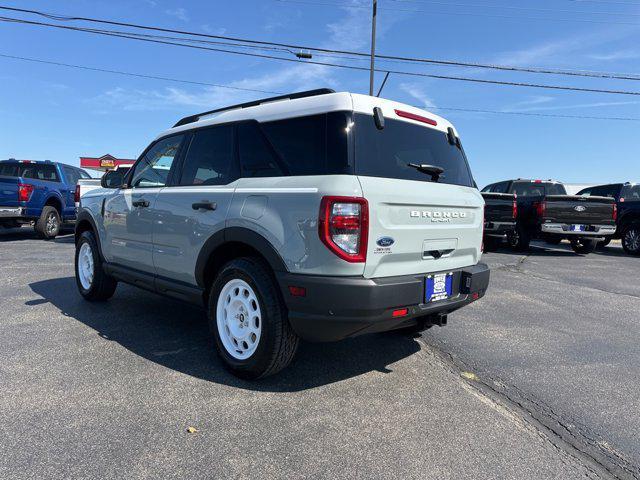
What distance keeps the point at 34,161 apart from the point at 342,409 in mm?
13262

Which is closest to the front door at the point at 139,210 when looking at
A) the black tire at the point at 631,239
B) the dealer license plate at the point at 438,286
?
the dealer license plate at the point at 438,286

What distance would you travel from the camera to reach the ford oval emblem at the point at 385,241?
2.74 m

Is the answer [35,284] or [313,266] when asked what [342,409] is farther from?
[35,284]

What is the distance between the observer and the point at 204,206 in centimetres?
350

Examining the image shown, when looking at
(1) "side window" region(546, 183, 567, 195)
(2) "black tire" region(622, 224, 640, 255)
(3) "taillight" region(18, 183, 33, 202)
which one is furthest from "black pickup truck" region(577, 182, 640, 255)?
(3) "taillight" region(18, 183, 33, 202)

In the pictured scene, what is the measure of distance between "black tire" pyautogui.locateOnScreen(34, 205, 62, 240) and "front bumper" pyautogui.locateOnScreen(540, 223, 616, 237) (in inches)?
508

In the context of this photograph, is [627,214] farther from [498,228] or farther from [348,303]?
[348,303]


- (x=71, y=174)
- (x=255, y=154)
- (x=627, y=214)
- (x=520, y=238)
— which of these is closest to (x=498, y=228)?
(x=520, y=238)

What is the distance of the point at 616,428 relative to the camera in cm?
273

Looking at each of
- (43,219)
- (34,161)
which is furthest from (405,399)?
(34,161)

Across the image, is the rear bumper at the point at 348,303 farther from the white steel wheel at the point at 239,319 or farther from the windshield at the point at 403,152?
the windshield at the point at 403,152

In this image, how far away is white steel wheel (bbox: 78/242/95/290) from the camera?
538 centimetres

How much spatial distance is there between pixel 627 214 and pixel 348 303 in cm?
1281

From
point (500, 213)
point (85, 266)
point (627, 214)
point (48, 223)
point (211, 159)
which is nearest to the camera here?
point (211, 159)
